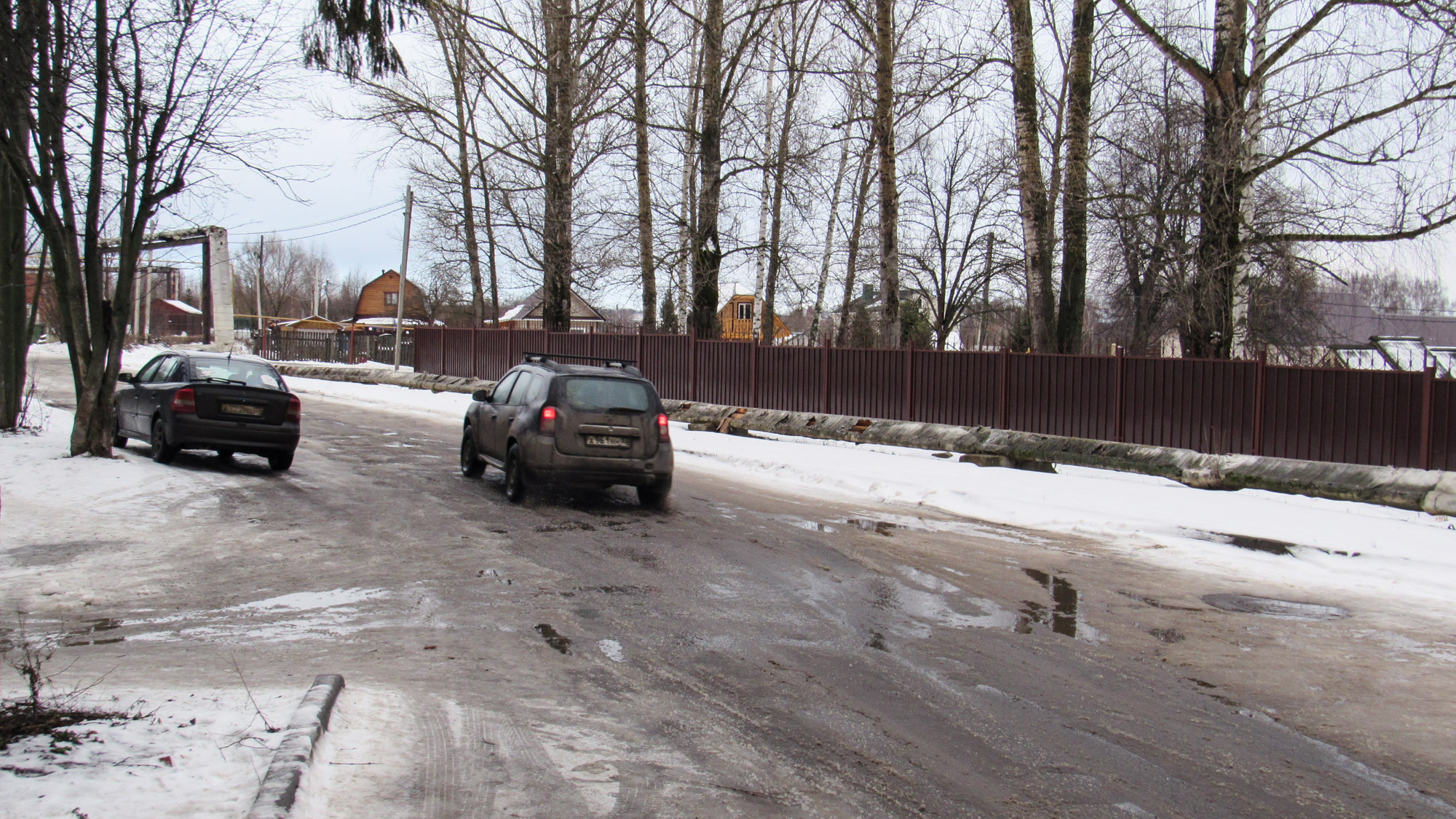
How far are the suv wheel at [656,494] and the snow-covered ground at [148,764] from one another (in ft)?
22.6

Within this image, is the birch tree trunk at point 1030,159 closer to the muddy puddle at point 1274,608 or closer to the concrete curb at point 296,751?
the muddy puddle at point 1274,608

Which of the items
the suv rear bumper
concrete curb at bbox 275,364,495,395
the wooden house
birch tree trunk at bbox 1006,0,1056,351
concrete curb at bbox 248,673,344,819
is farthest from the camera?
the wooden house

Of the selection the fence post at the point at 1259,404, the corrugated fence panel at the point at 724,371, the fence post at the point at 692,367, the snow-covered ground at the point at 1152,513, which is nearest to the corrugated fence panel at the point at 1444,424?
the snow-covered ground at the point at 1152,513

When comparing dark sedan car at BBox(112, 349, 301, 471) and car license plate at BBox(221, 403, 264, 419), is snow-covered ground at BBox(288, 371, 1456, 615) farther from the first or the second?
car license plate at BBox(221, 403, 264, 419)

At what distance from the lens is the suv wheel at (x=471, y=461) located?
12.9 m

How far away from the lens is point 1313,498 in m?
12.4

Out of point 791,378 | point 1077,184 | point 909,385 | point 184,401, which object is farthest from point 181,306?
point 1077,184

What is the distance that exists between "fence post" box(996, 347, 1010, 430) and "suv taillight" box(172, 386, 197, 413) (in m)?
11.9

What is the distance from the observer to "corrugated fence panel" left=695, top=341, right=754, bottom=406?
2198 centimetres

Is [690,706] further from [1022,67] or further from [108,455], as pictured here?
[1022,67]

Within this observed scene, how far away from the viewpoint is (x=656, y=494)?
11320mm

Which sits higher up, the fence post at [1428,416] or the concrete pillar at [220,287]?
the concrete pillar at [220,287]

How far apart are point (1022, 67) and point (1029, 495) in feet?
27.0

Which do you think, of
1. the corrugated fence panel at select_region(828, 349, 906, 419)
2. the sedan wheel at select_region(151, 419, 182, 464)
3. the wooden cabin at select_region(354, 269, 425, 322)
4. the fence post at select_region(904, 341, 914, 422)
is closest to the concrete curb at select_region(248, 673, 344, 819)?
the sedan wheel at select_region(151, 419, 182, 464)
